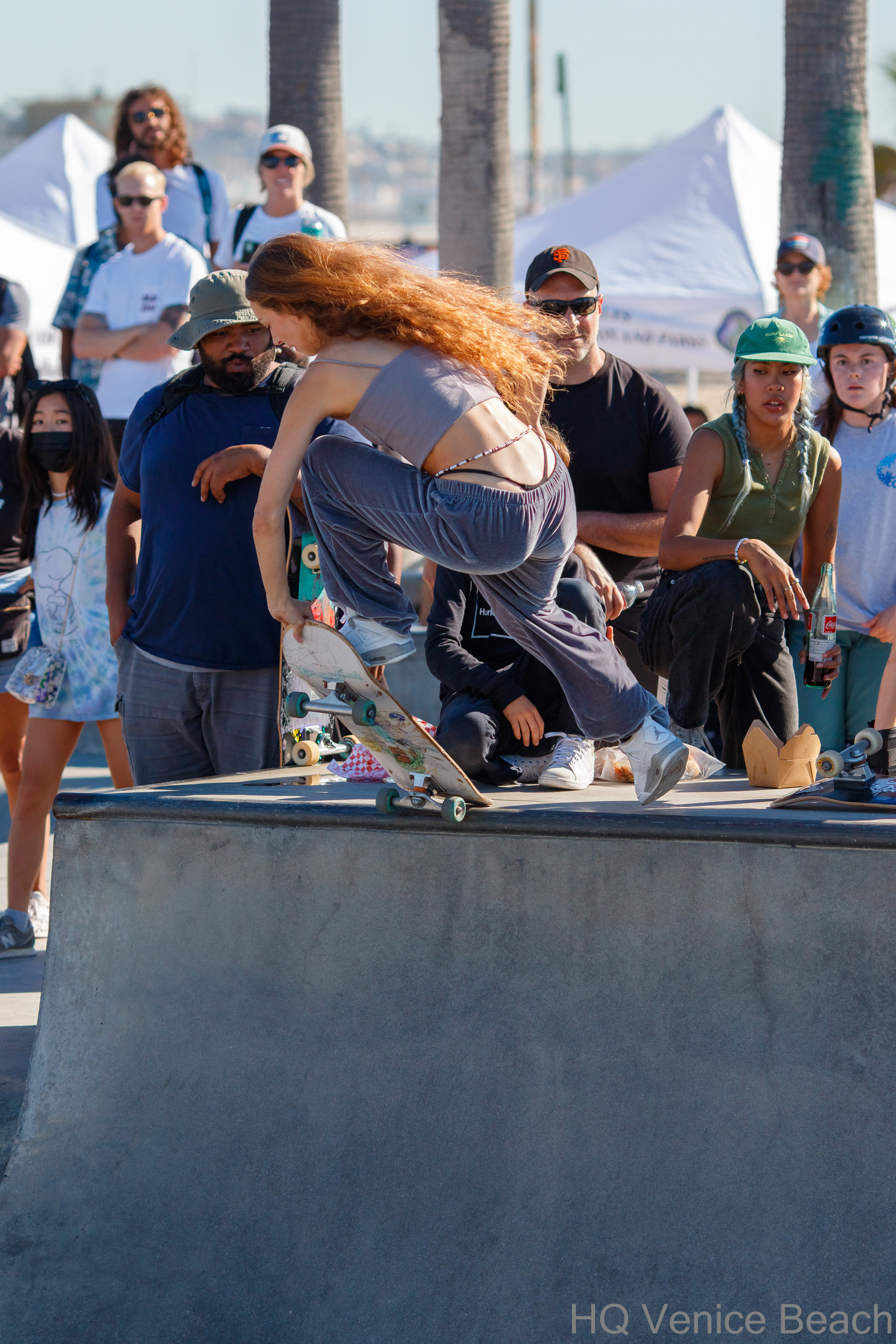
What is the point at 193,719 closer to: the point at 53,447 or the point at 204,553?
the point at 204,553

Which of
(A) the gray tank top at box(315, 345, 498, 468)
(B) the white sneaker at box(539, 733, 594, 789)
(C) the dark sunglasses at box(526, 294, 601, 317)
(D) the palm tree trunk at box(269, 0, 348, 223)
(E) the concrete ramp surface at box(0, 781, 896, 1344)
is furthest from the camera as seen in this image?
(D) the palm tree trunk at box(269, 0, 348, 223)

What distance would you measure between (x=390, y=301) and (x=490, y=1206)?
2.22m

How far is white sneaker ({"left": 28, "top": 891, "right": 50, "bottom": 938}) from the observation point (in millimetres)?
5570

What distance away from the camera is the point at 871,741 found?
3943 millimetres

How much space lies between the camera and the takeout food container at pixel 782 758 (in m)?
4.37

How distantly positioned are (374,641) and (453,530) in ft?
1.46

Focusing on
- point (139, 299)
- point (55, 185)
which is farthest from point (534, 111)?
point (139, 299)

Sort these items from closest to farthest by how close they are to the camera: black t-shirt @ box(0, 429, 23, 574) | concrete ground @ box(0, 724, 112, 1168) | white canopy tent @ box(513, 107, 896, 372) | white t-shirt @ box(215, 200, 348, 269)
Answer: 1. concrete ground @ box(0, 724, 112, 1168)
2. black t-shirt @ box(0, 429, 23, 574)
3. white t-shirt @ box(215, 200, 348, 269)
4. white canopy tent @ box(513, 107, 896, 372)

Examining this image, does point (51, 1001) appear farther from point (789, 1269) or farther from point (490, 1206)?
point (789, 1269)

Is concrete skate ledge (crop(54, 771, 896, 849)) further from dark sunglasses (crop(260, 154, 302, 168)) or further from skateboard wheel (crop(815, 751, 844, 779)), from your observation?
dark sunglasses (crop(260, 154, 302, 168))

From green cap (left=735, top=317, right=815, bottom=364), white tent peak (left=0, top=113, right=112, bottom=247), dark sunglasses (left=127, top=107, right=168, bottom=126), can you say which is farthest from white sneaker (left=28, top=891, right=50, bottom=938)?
white tent peak (left=0, top=113, right=112, bottom=247)

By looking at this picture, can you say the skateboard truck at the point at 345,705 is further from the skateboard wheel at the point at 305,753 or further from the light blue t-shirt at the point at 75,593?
the light blue t-shirt at the point at 75,593

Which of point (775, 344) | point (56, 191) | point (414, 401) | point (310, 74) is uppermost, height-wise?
point (56, 191)

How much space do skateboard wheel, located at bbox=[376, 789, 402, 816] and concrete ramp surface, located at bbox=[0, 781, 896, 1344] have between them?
5cm
